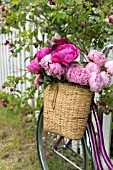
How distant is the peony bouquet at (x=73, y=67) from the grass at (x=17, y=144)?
4.31 ft

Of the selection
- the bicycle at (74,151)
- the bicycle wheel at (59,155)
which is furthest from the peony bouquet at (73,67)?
the bicycle wheel at (59,155)

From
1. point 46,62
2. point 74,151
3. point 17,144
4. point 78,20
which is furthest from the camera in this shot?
point 17,144

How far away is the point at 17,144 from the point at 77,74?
1.78 meters

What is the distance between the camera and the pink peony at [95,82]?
61.1 inches

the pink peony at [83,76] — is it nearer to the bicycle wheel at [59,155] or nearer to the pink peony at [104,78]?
the pink peony at [104,78]

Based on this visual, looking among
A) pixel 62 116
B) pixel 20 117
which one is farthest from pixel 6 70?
pixel 62 116

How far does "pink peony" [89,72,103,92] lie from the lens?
1.55m

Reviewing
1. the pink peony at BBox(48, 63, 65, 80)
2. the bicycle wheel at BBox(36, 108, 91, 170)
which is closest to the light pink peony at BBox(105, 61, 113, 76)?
the pink peony at BBox(48, 63, 65, 80)

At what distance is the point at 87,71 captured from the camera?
5.19 ft

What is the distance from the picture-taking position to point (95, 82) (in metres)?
1.55

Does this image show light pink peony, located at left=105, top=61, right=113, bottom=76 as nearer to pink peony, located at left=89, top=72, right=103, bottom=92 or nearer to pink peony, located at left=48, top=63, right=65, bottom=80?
pink peony, located at left=89, top=72, right=103, bottom=92

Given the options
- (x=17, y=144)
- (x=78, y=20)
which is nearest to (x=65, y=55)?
(x=78, y=20)

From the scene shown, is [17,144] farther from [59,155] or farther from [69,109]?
[69,109]

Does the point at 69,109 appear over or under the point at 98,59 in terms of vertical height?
under
